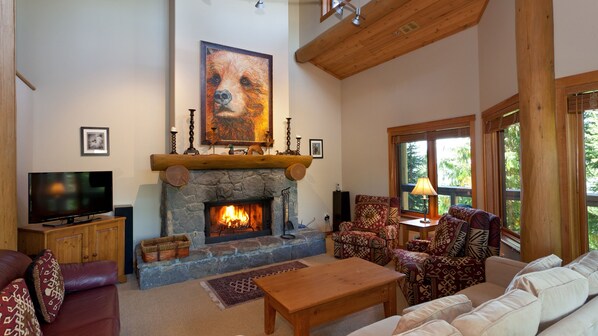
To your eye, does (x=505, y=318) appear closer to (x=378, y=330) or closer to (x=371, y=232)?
(x=378, y=330)

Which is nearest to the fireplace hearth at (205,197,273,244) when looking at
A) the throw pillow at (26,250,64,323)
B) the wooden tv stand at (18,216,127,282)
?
the wooden tv stand at (18,216,127,282)

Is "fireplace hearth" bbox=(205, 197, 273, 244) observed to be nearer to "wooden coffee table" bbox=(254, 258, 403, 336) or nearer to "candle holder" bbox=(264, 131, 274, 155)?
"candle holder" bbox=(264, 131, 274, 155)

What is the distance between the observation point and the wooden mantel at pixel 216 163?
3887 millimetres

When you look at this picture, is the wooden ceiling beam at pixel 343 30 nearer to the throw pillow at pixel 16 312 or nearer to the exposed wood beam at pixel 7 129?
the exposed wood beam at pixel 7 129

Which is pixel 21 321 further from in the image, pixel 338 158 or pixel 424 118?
pixel 338 158

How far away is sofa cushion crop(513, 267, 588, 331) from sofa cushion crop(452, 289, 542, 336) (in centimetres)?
11

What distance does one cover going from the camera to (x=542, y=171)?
2.31 meters

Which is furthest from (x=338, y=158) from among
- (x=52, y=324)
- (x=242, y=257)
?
(x=52, y=324)

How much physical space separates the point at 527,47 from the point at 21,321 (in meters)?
3.84

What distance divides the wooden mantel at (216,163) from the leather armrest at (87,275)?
153 centimetres

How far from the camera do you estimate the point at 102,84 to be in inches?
159

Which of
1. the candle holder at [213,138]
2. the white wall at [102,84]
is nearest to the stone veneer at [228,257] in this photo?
the white wall at [102,84]

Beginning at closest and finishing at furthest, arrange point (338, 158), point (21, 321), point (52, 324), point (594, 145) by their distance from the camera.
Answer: point (21, 321), point (52, 324), point (594, 145), point (338, 158)

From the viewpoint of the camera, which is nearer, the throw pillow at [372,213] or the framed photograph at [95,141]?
the framed photograph at [95,141]
